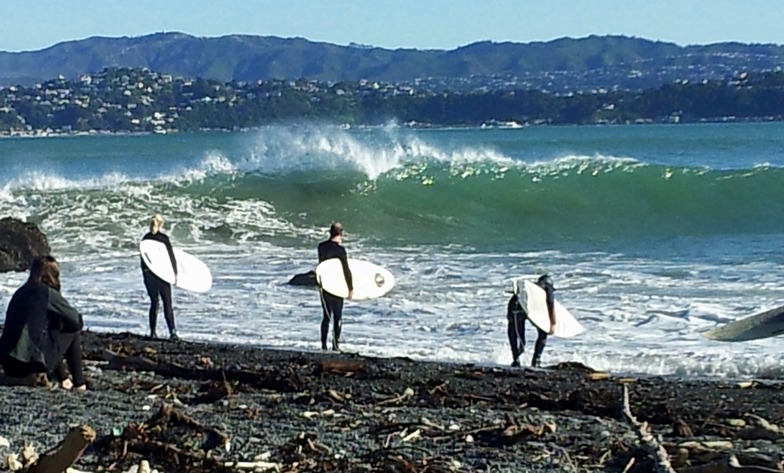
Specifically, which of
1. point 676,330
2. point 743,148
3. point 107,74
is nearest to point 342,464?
point 676,330

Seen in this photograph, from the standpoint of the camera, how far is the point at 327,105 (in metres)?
109

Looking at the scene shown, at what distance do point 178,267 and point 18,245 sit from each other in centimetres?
658

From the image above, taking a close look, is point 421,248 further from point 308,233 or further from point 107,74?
point 107,74

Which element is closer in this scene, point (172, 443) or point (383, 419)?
point (172, 443)

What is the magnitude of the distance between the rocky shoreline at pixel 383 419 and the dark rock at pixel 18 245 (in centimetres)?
954

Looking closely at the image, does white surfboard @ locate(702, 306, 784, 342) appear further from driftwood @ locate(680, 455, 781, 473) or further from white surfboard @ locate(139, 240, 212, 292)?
white surfboard @ locate(139, 240, 212, 292)

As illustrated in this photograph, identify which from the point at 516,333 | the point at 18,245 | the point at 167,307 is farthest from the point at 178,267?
the point at 18,245

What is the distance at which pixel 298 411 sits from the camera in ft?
26.1

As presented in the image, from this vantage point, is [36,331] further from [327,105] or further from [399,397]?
[327,105]

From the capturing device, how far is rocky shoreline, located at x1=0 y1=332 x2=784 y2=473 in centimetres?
670

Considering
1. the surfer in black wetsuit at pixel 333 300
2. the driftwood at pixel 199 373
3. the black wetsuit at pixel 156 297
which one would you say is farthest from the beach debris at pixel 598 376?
the black wetsuit at pixel 156 297

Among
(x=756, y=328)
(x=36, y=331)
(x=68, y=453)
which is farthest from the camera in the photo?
(x=36, y=331)

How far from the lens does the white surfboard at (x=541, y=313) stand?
39.6ft

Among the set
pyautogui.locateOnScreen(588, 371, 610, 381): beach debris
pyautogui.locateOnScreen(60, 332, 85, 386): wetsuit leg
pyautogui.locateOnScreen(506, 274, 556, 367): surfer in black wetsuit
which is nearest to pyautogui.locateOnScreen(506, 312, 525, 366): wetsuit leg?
pyautogui.locateOnScreen(506, 274, 556, 367): surfer in black wetsuit
